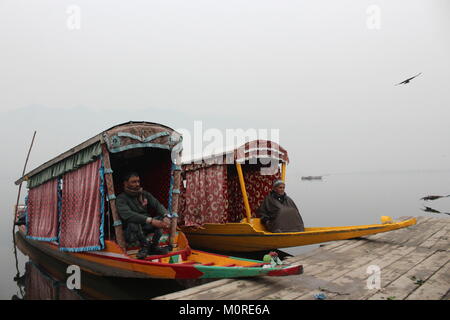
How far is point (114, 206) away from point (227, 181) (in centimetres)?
414

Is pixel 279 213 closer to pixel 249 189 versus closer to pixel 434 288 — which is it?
pixel 249 189

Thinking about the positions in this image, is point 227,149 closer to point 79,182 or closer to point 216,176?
point 216,176

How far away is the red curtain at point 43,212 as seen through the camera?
22.0 feet

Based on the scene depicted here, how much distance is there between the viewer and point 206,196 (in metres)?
8.04

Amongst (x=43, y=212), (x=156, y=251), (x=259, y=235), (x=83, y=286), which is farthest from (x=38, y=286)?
(x=259, y=235)

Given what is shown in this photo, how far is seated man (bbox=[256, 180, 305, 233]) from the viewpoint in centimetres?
674

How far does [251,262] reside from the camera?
168 inches

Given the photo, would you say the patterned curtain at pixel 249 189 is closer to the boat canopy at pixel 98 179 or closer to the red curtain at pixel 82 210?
the boat canopy at pixel 98 179

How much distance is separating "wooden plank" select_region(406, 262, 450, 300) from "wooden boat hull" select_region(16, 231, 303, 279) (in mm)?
1338

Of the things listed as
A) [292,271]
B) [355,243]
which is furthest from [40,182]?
[355,243]

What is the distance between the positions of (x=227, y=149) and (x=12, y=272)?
280 inches

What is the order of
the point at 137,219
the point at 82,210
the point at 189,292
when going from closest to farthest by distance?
the point at 189,292, the point at 137,219, the point at 82,210

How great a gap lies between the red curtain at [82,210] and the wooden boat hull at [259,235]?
3.04 m

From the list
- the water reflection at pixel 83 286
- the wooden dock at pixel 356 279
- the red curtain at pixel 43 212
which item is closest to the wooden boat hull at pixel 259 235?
the wooden dock at pixel 356 279
